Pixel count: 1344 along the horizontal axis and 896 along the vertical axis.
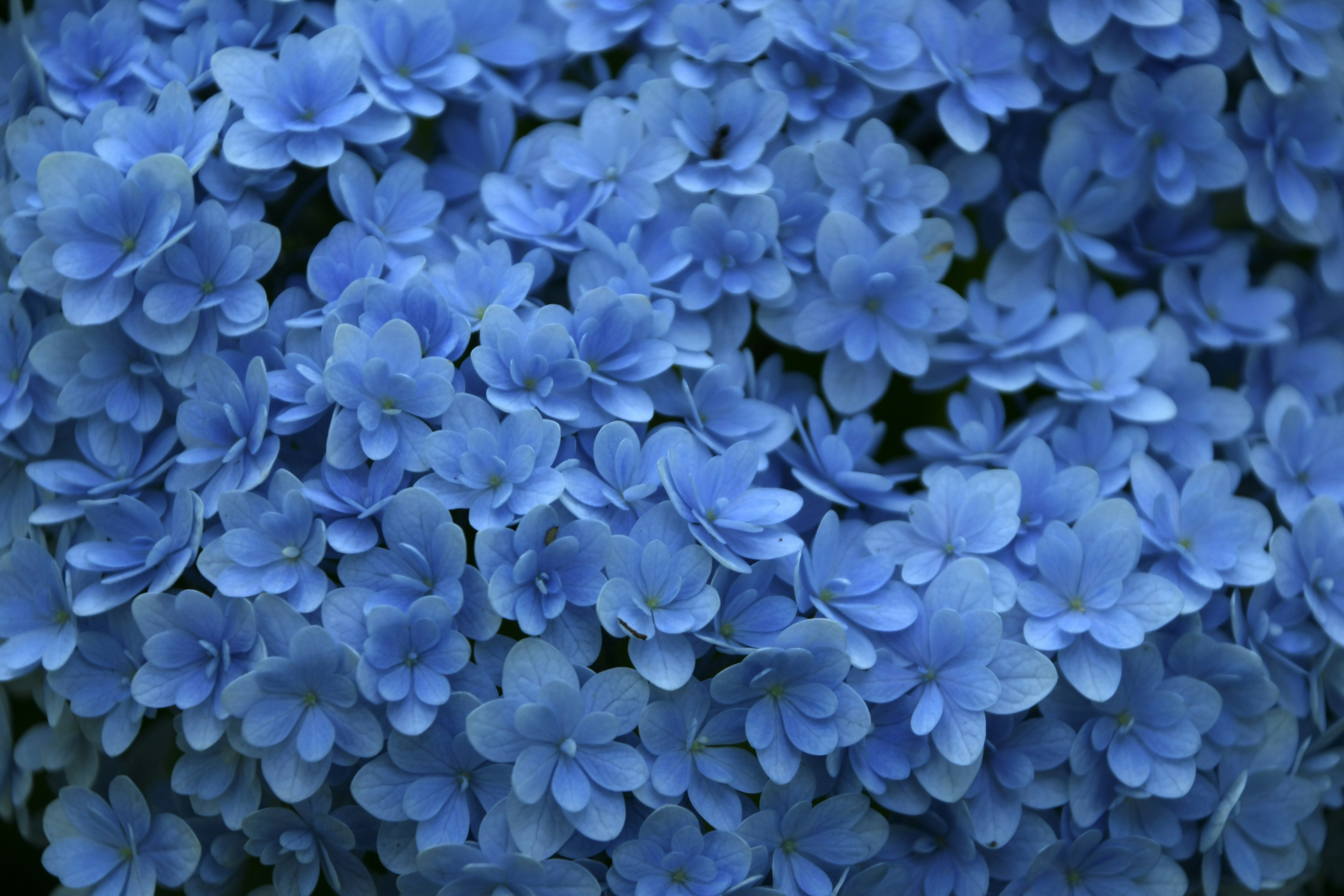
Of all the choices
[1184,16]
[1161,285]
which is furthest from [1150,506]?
[1184,16]

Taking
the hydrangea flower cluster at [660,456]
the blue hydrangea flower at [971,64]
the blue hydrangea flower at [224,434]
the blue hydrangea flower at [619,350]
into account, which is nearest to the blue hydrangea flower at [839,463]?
the hydrangea flower cluster at [660,456]

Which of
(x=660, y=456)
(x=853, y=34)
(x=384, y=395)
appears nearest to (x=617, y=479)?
(x=660, y=456)

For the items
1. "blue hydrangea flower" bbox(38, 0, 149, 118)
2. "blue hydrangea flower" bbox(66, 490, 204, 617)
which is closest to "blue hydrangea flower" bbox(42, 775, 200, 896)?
"blue hydrangea flower" bbox(66, 490, 204, 617)

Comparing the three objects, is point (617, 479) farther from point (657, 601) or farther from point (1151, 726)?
point (1151, 726)

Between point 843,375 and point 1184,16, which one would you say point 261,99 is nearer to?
point 843,375

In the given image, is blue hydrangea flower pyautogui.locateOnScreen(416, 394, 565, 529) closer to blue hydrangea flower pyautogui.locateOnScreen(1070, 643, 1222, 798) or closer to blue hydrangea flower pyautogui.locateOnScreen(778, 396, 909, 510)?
blue hydrangea flower pyautogui.locateOnScreen(778, 396, 909, 510)
